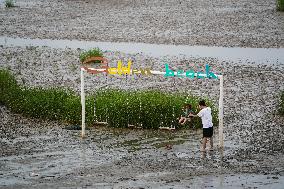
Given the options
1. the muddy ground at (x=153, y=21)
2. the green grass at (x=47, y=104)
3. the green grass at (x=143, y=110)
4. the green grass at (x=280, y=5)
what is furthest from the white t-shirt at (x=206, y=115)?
the green grass at (x=280, y=5)

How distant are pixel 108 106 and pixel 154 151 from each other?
3836mm

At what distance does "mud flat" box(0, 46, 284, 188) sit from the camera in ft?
60.6

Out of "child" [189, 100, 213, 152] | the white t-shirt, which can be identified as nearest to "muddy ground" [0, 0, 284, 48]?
"child" [189, 100, 213, 152]

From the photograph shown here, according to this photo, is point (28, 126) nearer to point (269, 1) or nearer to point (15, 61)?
point (15, 61)

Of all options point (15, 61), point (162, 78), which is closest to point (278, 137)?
point (162, 78)

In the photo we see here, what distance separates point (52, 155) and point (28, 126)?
4.07 metres

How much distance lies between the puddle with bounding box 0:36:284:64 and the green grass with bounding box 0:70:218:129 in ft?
37.1

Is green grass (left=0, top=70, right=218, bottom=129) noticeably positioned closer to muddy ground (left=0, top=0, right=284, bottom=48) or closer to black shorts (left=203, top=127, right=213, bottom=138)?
black shorts (left=203, top=127, right=213, bottom=138)

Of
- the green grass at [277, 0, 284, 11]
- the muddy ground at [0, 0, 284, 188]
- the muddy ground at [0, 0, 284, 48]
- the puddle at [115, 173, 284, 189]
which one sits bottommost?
the puddle at [115, 173, 284, 189]

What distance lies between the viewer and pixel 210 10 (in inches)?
2207

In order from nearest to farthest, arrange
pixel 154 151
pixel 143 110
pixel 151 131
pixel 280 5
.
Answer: pixel 154 151, pixel 151 131, pixel 143 110, pixel 280 5

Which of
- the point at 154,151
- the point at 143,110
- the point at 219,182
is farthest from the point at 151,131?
the point at 219,182

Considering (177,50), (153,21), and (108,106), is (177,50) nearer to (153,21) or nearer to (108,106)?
(153,21)

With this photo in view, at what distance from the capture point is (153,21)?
5106 centimetres
